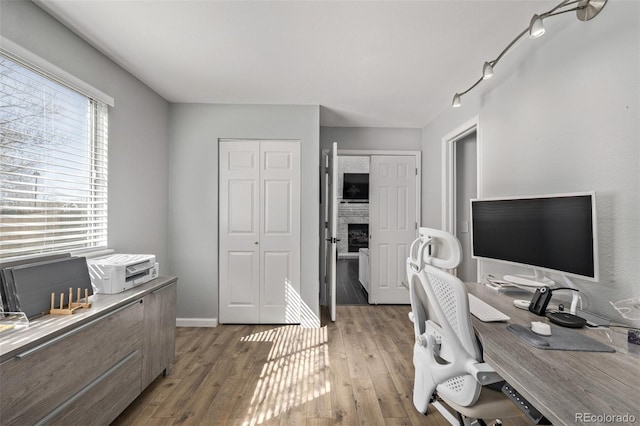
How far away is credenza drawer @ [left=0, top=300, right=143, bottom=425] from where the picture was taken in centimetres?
109

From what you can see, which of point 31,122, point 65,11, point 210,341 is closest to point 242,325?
point 210,341

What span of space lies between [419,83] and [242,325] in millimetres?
3181

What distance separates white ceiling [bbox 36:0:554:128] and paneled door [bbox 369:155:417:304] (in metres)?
1.20

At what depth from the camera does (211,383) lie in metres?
2.12

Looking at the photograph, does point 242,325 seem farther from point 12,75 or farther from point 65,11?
point 65,11

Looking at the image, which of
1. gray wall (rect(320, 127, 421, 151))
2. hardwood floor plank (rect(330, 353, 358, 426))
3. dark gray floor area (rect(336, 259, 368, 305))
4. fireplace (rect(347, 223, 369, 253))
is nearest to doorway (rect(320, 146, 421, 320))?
gray wall (rect(320, 127, 421, 151))

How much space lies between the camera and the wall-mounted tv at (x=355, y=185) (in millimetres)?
7043

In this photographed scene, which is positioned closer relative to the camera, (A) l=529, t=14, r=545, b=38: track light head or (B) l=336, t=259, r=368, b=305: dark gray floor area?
(A) l=529, t=14, r=545, b=38: track light head

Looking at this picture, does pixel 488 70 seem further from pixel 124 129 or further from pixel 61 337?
pixel 124 129

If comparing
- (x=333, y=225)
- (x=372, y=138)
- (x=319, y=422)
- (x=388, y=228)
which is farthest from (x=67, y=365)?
(x=372, y=138)

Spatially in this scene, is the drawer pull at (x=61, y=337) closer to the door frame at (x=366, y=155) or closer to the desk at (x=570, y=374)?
the desk at (x=570, y=374)

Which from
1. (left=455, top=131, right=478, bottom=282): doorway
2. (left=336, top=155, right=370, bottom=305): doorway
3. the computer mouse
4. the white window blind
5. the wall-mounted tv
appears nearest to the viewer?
the computer mouse

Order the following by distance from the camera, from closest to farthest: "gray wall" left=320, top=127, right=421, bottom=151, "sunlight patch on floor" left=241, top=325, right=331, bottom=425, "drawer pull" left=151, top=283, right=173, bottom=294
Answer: "sunlight patch on floor" left=241, top=325, right=331, bottom=425 → "drawer pull" left=151, top=283, right=173, bottom=294 → "gray wall" left=320, top=127, right=421, bottom=151

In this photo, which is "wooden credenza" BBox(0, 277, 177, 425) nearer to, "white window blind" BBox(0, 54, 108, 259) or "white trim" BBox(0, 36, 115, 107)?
"white window blind" BBox(0, 54, 108, 259)
